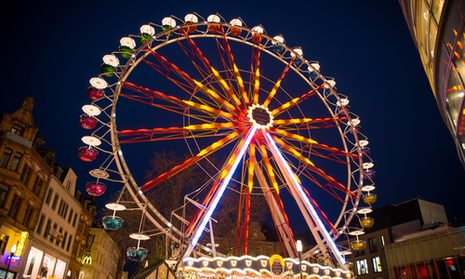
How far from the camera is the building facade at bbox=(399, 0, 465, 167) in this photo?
8.43 m

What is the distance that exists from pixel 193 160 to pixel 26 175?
15.7 m

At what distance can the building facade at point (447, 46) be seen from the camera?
27.6 feet

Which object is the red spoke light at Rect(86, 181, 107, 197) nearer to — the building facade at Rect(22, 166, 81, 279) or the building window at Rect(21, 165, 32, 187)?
the building window at Rect(21, 165, 32, 187)

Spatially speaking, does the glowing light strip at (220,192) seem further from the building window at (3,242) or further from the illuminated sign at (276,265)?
the building window at (3,242)

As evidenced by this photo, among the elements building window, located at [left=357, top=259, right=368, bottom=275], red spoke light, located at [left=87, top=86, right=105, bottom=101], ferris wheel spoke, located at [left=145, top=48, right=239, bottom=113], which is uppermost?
ferris wheel spoke, located at [left=145, top=48, right=239, bottom=113]

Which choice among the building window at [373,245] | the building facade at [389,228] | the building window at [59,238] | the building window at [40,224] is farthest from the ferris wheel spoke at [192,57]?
the building window at [373,245]

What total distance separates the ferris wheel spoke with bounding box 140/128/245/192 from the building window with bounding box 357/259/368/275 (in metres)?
27.8

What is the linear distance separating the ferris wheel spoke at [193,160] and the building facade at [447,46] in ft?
31.7

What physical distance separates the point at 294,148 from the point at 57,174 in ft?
73.8

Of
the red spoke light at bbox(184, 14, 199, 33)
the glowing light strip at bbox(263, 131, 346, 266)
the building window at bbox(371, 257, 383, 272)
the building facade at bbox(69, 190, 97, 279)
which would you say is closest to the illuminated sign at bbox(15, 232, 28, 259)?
the building facade at bbox(69, 190, 97, 279)

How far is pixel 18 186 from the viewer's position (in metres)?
23.4

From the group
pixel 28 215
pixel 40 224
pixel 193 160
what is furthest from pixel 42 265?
pixel 193 160

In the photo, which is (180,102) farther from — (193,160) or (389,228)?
(389,228)

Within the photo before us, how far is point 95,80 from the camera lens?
1611 centimetres
